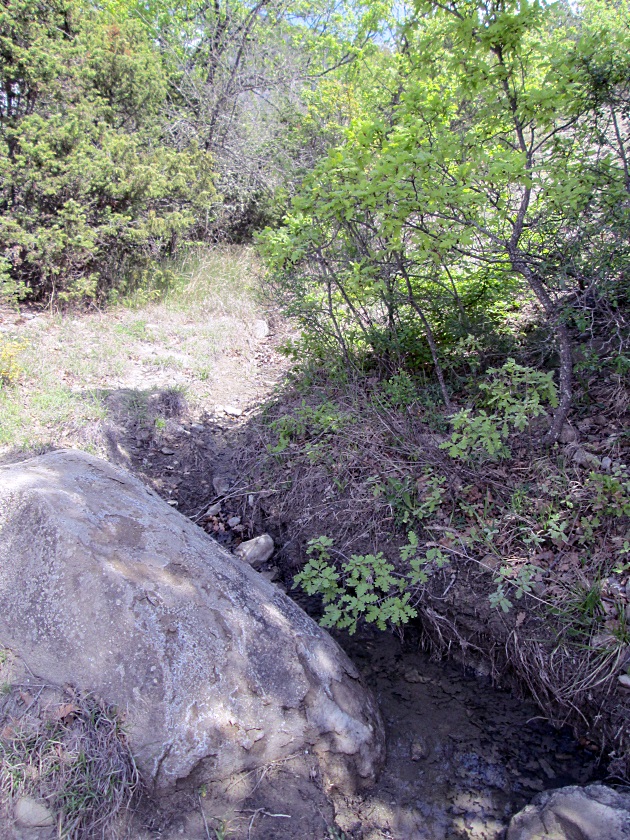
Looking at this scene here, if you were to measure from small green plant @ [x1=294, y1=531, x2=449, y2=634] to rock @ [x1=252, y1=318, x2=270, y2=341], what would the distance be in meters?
4.19

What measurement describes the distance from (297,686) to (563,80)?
10.5ft

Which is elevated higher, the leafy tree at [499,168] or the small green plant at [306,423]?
the leafy tree at [499,168]

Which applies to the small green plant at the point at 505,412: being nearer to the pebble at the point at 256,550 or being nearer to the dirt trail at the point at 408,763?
the dirt trail at the point at 408,763

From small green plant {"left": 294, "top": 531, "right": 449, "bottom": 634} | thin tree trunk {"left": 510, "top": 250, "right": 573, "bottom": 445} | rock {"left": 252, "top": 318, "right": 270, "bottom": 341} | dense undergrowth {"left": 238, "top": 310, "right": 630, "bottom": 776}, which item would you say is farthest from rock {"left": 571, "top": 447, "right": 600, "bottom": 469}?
rock {"left": 252, "top": 318, "right": 270, "bottom": 341}

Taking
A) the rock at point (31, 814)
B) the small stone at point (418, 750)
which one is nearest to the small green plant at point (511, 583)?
the small stone at point (418, 750)

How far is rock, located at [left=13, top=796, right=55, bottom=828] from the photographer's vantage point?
1.85 m

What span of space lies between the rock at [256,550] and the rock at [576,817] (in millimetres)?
2103

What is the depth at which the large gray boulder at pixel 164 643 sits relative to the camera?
2.13 m

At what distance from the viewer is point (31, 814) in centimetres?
187

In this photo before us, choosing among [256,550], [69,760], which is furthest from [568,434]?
[69,760]

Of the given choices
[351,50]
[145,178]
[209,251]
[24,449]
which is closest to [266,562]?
[24,449]

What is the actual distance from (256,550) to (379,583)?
116 cm

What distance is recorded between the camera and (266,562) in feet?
12.6

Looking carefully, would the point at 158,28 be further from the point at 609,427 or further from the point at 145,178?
the point at 609,427
